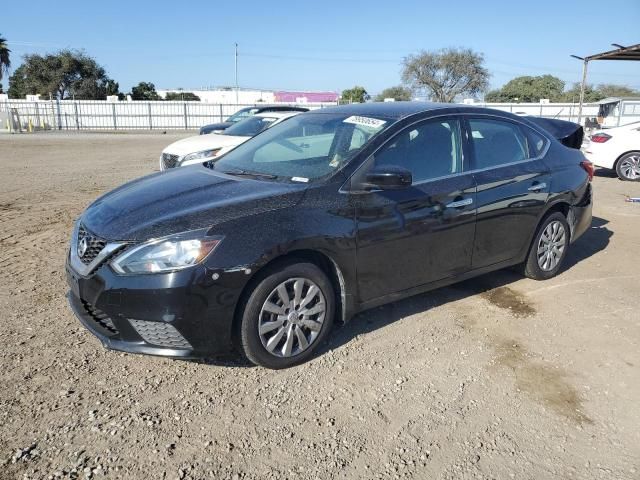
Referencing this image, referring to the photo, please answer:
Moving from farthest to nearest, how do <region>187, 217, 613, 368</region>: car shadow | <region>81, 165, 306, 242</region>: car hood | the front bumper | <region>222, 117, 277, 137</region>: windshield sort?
<region>222, 117, 277, 137</region>: windshield → <region>187, 217, 613, 368</region>: car shadow → <region>81, 165, 306, 242</region>: car hood → the front bumper

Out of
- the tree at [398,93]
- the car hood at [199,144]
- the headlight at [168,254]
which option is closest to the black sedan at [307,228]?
the headlight at [168,254]

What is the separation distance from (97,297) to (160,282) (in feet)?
1.47

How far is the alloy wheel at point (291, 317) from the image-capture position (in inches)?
134

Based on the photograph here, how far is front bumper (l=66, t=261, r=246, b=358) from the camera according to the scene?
3104 mm

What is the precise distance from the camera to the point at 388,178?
3604 millimetres

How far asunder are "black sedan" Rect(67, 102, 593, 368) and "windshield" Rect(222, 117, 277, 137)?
565 centimetres

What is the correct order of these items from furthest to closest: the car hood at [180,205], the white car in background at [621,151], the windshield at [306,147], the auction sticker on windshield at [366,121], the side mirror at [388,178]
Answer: the white car in background at [621,151], the auction sticker on windshield at [366,121], the windshield at [306,147], the side mirror at [388,178], the car hood at [180,205]

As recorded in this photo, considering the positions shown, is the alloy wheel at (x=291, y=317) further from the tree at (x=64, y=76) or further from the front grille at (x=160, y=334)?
the tree at (x=64, y=76)

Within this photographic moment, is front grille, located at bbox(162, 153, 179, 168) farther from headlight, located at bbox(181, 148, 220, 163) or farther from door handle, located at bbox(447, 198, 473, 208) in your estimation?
door handle, located at bbox(447, 198, 473, 208)

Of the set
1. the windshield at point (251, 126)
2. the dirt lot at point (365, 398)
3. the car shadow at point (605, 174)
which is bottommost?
the dirt lot at point (365, 398)

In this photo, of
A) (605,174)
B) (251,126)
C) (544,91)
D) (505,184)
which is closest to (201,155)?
(251,126)

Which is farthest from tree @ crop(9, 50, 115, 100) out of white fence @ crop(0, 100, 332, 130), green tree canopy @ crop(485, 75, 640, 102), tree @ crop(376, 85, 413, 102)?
green tree canopy @ crop(485, 75, 640, 102)

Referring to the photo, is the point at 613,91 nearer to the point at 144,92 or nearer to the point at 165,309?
the point at 144,92

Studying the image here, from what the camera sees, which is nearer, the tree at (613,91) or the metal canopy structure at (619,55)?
the metal canopy structure at (619,55)
